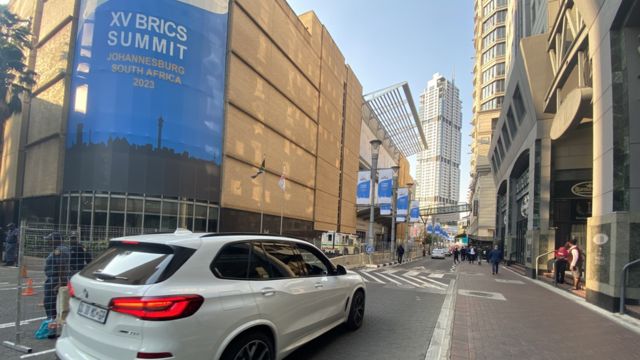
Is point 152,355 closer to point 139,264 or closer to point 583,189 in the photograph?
point 139,264

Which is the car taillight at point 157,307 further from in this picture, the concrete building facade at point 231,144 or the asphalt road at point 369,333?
the concrete building facade at point 231,144

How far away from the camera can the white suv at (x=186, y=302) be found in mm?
3232

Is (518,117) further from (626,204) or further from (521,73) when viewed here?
(626,204)

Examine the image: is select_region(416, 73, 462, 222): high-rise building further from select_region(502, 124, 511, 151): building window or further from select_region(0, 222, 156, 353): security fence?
select_region(0, 222, 156, 353): security fence

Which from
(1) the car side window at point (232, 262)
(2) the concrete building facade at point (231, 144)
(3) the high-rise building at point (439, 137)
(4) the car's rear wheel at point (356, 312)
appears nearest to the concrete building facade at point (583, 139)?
(4) the car's rear wheel at point (356, 312)

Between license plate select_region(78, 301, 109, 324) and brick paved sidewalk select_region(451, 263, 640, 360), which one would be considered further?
brick paved sidewalk select_region(451, 263, 640, 360)

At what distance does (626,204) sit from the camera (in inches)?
387

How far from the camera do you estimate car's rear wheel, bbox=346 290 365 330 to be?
6.43 m

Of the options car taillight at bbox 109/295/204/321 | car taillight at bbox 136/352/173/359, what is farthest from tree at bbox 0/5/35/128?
car taillight at bbox 136/352/173/359

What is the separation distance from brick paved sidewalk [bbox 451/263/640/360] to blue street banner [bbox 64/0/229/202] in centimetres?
2032

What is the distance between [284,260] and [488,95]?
7778 centimetres

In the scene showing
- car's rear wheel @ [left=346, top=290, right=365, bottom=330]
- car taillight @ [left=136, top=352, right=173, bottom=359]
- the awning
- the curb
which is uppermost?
the awning

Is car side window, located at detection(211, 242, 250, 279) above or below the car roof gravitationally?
below

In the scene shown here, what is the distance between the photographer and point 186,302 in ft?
10.9
